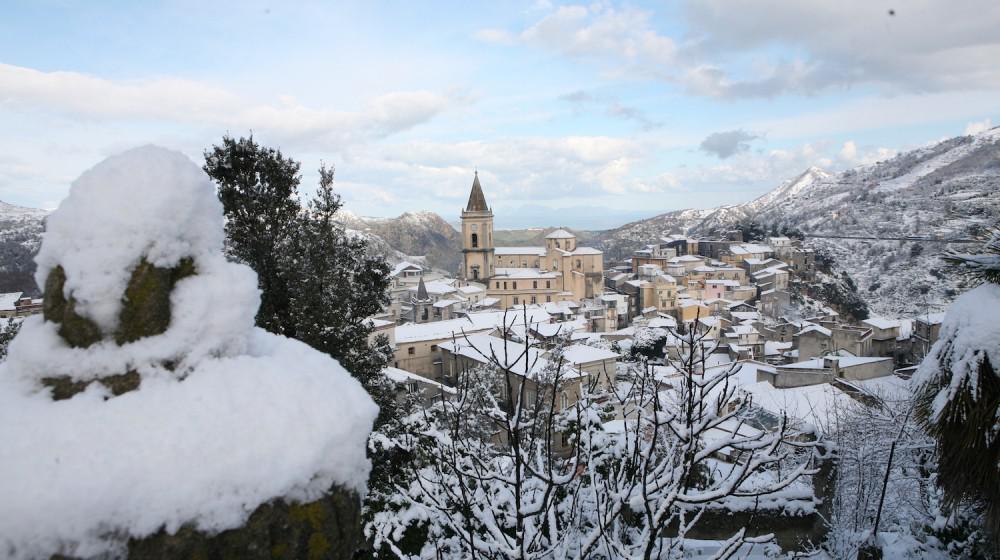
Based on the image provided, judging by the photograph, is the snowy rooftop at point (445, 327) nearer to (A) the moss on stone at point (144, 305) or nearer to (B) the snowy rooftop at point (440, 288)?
(B) the snowy rooftop at point (440, 288)

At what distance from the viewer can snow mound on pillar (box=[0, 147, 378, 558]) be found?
1.41 m

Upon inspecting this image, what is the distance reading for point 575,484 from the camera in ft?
14.2

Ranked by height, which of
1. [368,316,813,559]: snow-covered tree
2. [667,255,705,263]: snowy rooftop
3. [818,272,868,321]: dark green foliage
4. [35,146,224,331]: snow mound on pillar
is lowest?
[818,272,868,321]: dark green foliage

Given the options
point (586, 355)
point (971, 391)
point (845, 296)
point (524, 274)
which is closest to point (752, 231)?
point (845, 296)

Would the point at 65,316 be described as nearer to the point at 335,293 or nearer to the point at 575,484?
the point at 575,484

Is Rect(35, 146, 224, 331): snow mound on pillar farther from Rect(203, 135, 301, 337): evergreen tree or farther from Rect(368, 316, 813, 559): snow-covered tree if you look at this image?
Rect(203, 135, 301, 337): evergreen tree

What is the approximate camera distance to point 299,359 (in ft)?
6.36

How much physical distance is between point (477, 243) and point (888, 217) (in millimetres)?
59978

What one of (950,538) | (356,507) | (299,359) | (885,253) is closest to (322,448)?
(356,507)

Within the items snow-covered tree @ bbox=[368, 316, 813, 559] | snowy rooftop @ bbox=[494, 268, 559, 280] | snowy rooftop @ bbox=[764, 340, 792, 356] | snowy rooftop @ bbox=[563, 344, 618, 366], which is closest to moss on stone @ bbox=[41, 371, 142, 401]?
snow-covered tree @ bbox=[368, 316, 813, 559]

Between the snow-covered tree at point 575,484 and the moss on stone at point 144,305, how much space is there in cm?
159

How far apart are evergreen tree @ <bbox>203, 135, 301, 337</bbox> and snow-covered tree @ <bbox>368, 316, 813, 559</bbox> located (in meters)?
4.53

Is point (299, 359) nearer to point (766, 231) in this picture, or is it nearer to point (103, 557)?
point (103, 557)

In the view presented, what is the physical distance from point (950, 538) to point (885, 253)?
68.1 metres
